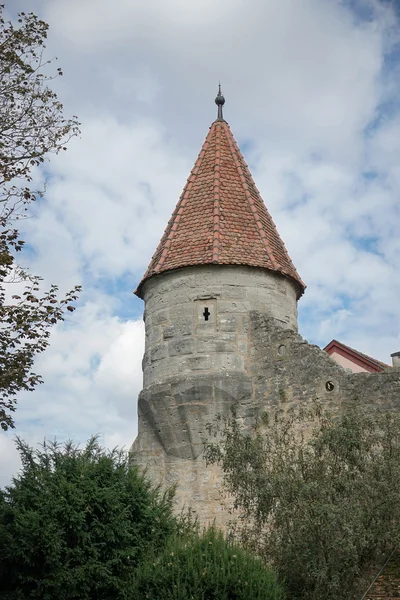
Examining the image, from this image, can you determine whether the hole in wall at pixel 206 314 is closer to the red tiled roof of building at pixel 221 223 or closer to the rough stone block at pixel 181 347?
the rough stone block at pixel 181 347

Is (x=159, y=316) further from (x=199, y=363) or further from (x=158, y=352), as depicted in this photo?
(x=199, y=363)

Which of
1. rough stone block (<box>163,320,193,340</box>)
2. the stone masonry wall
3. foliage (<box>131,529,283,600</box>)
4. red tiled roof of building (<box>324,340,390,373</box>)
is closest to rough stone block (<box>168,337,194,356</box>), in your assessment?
rough stone block (<box>163,320,193,340</box>)

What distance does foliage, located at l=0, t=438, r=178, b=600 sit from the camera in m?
12.6

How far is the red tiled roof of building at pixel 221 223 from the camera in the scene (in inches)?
679

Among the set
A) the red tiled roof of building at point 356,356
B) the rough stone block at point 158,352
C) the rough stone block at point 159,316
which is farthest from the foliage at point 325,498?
the red tiled roof of building at point 356,356

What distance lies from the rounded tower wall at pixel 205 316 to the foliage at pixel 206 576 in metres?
5.12

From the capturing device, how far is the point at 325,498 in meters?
11.8

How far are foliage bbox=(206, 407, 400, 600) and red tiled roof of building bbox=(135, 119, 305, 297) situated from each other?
4.71 metres

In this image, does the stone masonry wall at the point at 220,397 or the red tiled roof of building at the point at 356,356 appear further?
the red tiled roof of building at the point at 356,356

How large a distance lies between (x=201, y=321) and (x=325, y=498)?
5677 millimetres

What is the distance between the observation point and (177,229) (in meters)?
18.2

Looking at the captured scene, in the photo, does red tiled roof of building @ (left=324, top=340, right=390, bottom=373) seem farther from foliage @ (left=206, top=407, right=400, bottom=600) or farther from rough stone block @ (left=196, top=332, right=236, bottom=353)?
foliage @ (left=206, top=407, right=400, bottom=600)

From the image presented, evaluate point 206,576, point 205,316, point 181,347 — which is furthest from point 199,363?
point 206,576

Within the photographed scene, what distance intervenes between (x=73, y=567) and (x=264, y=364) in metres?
5.48
